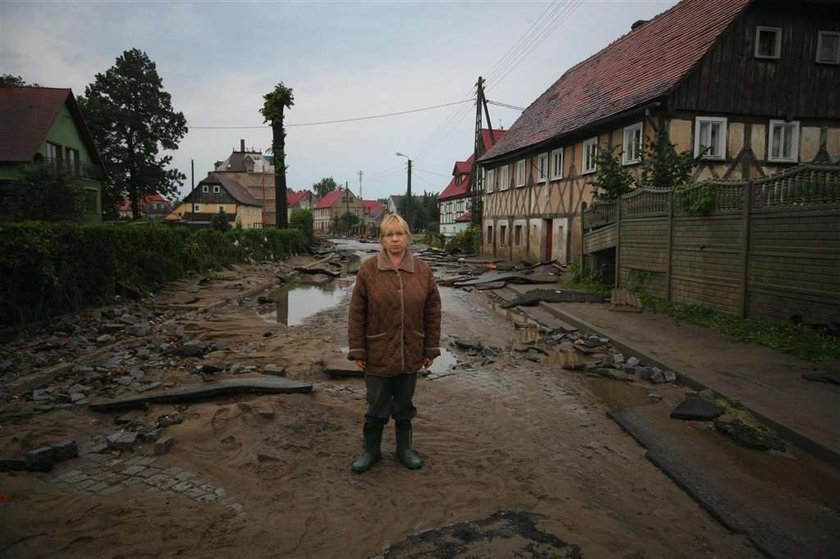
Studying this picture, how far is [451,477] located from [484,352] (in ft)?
14.2

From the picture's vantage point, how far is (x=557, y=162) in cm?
2259

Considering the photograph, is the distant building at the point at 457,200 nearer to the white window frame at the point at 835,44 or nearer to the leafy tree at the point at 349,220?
the leafy tree at the point at 349,220

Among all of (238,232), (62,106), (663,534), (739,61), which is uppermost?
(62,106)

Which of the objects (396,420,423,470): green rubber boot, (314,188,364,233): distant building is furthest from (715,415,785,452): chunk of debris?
(314,188,364,233): distant building

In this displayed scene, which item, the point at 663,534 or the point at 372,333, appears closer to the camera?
the point at 663,534

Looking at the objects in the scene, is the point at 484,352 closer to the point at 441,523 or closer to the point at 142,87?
the point at 441,523

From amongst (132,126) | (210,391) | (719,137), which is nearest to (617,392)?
(210,391)

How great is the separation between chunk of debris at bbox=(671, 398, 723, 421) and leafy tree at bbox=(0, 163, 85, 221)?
24.7 metres

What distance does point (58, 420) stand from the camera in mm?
4766

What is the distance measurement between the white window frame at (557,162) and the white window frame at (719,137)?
6.22 metres

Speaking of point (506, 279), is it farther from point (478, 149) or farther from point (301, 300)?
point (478, 149)

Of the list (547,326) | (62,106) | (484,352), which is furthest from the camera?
(62,106)

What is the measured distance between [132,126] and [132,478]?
5011cm

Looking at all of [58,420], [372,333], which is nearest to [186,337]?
[58,420]
